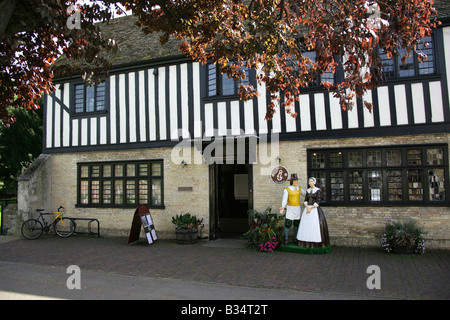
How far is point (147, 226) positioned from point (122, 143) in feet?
11.4

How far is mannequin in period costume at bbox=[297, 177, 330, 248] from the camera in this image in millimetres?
8758

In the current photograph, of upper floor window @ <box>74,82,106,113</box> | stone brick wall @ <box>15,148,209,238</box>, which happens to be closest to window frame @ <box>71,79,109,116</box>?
upper floor window @ <box>74,82,106,113</box>

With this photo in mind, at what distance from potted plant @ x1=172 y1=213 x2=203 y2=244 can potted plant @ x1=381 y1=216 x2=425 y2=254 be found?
5339 mm

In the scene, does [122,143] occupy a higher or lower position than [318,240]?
higher

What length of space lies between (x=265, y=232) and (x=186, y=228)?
261 cm

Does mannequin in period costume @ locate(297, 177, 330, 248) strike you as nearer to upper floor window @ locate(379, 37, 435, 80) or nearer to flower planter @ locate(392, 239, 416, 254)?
flower planter @ locate(392, 239, 416, 254)

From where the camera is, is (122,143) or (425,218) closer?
(425,218)

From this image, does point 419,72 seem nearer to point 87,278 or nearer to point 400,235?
point 400,235

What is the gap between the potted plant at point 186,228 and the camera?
10289mm

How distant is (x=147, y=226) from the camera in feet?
33.8

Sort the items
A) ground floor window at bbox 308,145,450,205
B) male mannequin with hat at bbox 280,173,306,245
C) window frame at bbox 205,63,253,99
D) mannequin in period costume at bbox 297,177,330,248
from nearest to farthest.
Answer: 1. mannequin in period costume at bbox 297,177,330,248
2. ground floor window at bbox 308,145,450,205
3. male mannequin with hat at bbox 280,173,306,245
4. window frame at bbox 205,63,253,99

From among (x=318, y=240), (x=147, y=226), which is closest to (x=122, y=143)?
(x=147, y=226)

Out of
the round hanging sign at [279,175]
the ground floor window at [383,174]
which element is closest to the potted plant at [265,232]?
the round hanging sign at [279,175]

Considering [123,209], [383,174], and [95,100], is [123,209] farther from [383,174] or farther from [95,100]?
[383,174]
